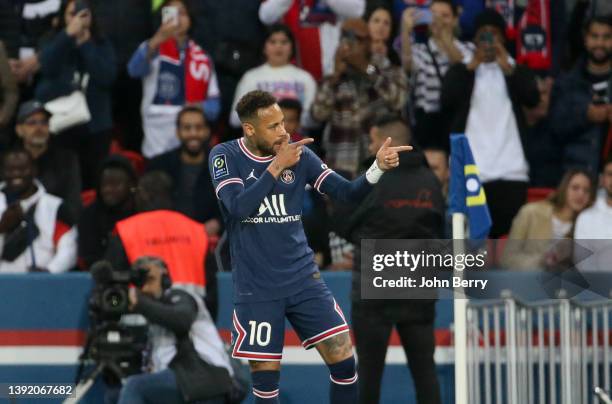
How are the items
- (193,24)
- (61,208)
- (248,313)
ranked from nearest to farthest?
(248,313) → (61,208) → (193,24)

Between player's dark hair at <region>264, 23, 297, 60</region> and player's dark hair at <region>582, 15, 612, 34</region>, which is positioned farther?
player's dark hair at <region>264, 23, 297, 60</region>

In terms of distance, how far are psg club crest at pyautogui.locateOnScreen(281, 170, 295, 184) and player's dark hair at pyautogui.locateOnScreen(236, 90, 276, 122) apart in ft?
1.18

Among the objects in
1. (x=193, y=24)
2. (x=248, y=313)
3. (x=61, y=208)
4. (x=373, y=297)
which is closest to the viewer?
(x=248, y=313)

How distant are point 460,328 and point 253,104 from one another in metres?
2.37

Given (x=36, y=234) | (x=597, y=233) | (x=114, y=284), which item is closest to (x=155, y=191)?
(x=36, y=234)

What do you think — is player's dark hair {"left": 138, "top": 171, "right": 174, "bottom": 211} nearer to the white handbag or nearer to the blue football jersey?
the white handbag

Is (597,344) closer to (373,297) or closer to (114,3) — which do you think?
(373,297)

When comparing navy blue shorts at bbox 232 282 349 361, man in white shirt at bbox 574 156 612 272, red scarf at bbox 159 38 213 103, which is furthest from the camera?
red scarf at bbox 159 38 213 103

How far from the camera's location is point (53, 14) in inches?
513

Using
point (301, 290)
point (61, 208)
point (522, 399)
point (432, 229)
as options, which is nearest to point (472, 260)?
point (432, 229)

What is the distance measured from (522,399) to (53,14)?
5.51 metres

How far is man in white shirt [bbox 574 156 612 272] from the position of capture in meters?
10.6

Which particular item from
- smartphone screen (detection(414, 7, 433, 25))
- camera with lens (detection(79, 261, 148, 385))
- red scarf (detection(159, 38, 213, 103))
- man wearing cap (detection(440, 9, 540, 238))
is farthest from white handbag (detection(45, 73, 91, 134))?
man wearing cap (detection(440, 9, 540, 238))

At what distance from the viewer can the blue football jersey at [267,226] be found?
828 centimetres
